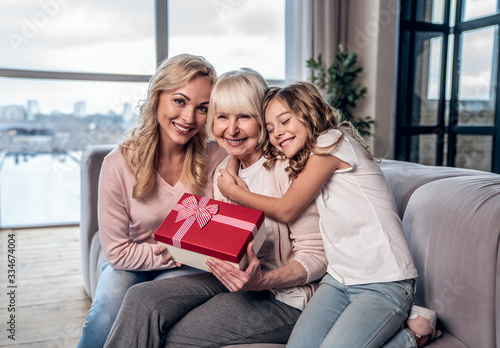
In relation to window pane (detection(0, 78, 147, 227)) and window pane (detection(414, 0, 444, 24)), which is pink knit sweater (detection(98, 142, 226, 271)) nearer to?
window pane (detection(0, 78, 147, 227))

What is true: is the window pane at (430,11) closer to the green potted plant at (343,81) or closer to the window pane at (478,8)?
the window pane at (478,8)

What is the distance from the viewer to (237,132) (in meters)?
1.33

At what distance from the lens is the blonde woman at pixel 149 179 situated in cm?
137

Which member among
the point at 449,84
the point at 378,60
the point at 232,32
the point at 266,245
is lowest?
the point at 266,245

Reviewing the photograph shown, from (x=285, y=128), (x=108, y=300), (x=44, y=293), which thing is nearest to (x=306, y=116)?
(x=285, y=128)

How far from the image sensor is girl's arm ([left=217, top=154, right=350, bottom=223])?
1.20 meters

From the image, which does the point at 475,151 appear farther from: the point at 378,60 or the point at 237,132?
the point at 237,132

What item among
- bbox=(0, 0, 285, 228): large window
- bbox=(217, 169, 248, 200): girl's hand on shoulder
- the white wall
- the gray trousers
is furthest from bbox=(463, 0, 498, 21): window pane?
the gray trousers

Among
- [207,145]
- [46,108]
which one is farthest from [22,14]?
[207,145]

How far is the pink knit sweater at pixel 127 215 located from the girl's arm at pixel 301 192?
0.37m

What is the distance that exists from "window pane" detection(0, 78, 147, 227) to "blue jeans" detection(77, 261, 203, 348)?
9.07 feet

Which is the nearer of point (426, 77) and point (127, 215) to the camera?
point (127, 215)

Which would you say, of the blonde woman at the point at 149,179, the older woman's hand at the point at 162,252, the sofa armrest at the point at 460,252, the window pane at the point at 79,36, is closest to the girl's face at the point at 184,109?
the blonde woman at the point at 149,179

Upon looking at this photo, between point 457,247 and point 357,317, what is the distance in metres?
0.33
